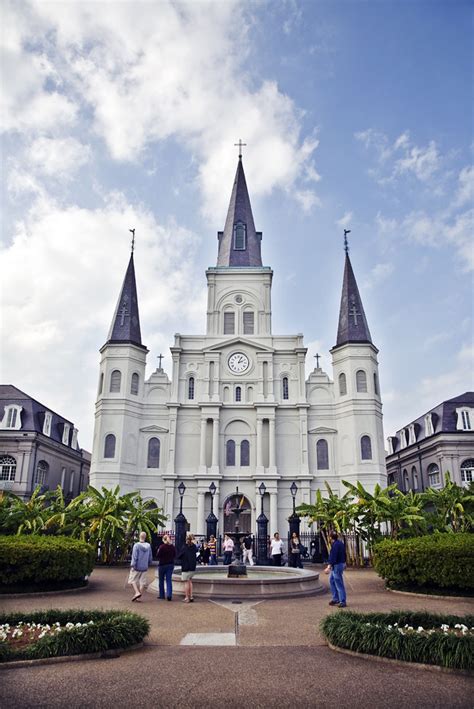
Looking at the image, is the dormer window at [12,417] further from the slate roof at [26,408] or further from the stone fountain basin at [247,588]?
the stone fountain basin at [247,588]

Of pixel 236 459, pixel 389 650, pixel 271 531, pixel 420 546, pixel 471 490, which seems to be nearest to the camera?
pixel 389 650

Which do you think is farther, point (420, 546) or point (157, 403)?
point (157, 403)

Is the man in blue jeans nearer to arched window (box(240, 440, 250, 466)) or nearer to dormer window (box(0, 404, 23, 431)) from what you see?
arched window (box(240, 440, 250, 466))

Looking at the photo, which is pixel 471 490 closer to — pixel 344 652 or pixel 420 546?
pixel 420 546

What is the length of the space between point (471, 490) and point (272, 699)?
59.4ft

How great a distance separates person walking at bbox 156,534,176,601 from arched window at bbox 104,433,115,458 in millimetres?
26012

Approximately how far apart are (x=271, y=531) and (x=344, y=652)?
30181mm

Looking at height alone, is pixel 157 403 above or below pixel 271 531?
above

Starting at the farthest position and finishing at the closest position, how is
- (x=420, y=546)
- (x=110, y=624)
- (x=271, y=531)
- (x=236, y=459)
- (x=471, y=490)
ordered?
1. (x=236, y=459)
2. (x=271, y=531)
3. (x=471, y=490)
4. (x=420, y=546)
5. (x=110, y=624)

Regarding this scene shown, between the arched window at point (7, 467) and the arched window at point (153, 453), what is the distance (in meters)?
9.23

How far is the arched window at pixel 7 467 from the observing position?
38.5 metres

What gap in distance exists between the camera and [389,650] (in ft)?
24.9

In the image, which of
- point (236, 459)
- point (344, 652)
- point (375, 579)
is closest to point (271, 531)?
point (236, 459)

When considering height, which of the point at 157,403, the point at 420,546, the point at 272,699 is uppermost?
the point at 157,403
